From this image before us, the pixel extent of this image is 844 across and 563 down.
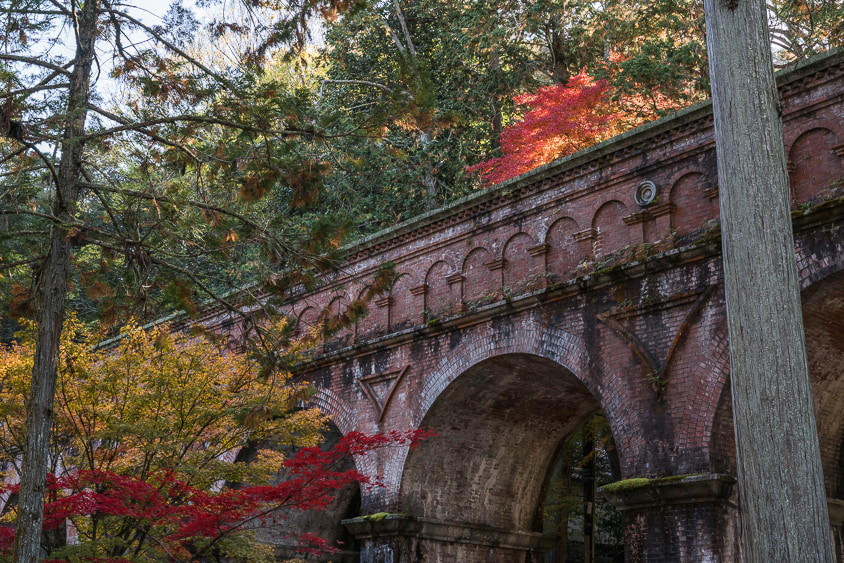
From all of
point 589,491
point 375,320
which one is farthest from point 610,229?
point 589,491

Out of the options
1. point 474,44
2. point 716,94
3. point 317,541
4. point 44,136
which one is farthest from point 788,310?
point 474,44

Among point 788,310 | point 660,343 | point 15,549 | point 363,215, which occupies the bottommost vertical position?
point 15,549

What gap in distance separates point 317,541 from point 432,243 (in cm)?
520

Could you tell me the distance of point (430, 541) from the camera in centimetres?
1370

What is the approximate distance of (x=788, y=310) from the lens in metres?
5.67

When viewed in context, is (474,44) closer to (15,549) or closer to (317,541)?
(317,541)

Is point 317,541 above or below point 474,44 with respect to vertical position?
below

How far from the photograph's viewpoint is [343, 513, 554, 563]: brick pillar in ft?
44.0

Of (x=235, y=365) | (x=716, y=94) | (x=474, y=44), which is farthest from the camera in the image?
(x=474, y=44)

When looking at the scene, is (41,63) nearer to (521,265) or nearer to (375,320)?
(521,265)

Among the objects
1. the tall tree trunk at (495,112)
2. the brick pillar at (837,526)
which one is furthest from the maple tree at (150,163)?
the tall tree trunk at (495,112)

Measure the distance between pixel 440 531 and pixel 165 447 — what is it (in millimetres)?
4716

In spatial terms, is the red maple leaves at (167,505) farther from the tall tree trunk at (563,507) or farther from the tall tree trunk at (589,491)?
the tall tree trunk at (563,507)

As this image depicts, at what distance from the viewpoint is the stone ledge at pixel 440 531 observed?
528 inches
